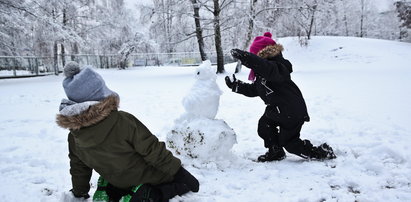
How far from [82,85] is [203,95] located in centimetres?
152

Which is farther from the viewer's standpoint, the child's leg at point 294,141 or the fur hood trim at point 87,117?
the child's leg at point 294,141

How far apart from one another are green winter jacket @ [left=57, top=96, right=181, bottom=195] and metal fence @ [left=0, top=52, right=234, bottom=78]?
17740mm

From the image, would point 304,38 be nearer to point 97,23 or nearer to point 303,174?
point 97,23

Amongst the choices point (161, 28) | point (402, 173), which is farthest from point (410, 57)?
point (402, 173)

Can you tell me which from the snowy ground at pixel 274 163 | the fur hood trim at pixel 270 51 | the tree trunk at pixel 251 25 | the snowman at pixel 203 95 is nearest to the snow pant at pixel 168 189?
the snowy ground at pixel 274 163

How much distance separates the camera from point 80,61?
22.6 metres

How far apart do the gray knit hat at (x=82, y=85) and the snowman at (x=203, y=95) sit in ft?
4.37

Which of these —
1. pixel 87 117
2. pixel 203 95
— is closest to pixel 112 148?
pixel 87 117

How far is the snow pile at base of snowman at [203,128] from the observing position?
311cm

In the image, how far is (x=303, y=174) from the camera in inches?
111

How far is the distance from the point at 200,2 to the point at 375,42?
15.1 meters

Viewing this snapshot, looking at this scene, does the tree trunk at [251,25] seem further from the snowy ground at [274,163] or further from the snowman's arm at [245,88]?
the snowman's arm at [245,88]

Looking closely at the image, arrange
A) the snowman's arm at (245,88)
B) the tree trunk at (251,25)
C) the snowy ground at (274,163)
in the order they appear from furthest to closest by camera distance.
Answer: the tree trunk at (251,25), the snowman's arm at (245,88), the snowy ground at (274,163)

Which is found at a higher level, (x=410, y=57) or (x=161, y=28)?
(x=161, y=28)
